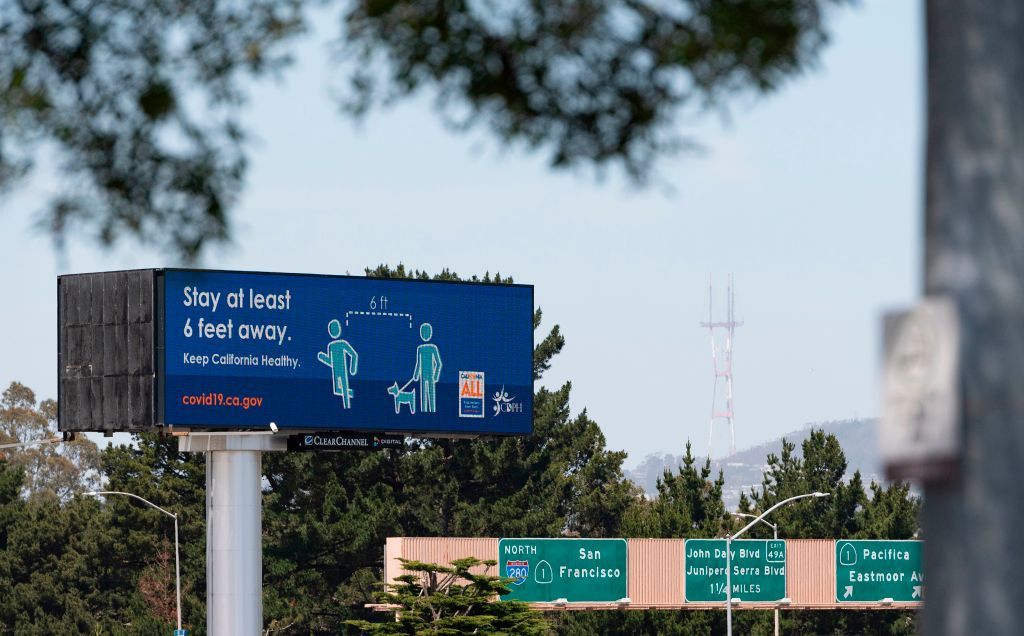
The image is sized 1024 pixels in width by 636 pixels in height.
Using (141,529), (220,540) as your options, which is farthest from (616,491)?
(220,540)

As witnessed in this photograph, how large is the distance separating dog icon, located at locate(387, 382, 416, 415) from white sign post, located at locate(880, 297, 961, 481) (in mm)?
49885

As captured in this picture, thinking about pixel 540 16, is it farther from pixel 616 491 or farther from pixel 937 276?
pixel 616 491

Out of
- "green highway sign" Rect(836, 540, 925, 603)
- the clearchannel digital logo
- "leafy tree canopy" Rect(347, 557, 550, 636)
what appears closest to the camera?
"leafy tree canopy" Rect(347, 557, 550, 636)

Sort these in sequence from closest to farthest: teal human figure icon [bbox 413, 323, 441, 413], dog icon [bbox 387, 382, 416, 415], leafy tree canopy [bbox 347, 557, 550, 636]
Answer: leafy tree canopy [bbox 347, 557, 550, 636] → dog icon [bbox 387, 382, 416, 415] → teal human figure icon [bbox 413, 323, 441, 413]

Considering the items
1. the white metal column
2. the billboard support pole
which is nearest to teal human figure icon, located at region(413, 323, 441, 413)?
the billboard support pole

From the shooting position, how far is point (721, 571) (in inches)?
2569

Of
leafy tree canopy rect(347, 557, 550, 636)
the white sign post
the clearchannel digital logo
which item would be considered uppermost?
the clearchannel digital logo

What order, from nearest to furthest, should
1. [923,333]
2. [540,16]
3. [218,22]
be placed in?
[923,333] → [540,16] → [218,22]

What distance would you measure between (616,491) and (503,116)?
80544 mm

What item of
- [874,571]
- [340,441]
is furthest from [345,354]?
[874,571]

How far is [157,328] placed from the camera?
52.5 metres

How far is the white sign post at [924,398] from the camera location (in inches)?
223

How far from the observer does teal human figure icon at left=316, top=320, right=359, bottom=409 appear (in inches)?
2147

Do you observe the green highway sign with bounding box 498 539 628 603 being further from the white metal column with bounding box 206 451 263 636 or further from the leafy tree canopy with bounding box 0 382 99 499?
the leafy tree canopy with bounding box 0 382 99 499
